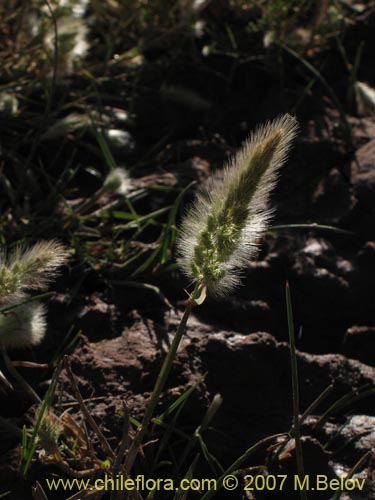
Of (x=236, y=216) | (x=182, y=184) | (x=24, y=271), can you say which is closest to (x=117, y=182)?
(x=182, y=184)

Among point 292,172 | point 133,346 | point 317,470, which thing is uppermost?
point 292,172

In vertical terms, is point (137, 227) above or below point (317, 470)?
above

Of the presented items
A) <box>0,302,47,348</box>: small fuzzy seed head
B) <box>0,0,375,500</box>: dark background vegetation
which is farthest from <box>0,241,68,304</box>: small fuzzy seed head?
<box>0,0,375,500</box>: dark background vegetation

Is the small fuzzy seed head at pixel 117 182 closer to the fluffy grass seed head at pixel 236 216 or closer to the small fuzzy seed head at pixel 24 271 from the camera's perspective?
the small fuzzy seed head at pixel 24 271

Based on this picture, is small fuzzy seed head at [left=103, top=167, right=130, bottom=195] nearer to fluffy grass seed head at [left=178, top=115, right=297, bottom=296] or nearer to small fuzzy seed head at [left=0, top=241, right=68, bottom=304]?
small fuzzy seed head at [left=0, top=241, right=68, bottom=304]

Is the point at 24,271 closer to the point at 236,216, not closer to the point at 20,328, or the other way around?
the point at 20,328

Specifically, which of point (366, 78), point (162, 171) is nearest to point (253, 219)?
point (162, 171)

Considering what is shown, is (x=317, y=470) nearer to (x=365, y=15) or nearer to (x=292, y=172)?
(x=292, y=172)

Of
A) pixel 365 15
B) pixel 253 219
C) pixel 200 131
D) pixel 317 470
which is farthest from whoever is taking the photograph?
pixel 365 15
